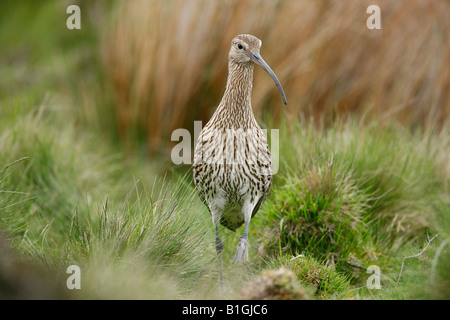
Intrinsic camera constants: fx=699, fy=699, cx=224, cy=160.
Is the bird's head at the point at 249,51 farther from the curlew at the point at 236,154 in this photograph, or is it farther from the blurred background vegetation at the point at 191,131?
the blurred background vegetation at the point at 191,131

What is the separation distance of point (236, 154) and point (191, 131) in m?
3.35

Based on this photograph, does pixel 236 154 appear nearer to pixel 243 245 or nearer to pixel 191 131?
pixel 243 245

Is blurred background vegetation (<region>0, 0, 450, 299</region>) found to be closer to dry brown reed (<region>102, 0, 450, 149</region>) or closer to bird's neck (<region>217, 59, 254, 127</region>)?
dry brown reed (<region>102, 0, 450, 149</region>)

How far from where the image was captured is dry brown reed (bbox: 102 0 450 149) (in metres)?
8.23

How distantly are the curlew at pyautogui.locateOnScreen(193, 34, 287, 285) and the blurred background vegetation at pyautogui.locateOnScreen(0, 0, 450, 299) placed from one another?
8.4 inches

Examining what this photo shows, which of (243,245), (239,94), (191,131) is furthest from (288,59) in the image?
(243,245)

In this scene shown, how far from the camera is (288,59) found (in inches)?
324

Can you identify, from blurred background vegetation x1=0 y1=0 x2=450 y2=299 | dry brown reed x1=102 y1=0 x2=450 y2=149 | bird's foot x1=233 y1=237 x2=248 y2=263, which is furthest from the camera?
dry brown reed x1=102 y1=0 x2=450 y2=149

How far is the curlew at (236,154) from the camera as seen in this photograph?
5199 mm

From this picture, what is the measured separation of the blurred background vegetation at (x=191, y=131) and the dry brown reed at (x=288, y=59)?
0.02 metres

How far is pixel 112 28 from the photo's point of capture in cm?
885

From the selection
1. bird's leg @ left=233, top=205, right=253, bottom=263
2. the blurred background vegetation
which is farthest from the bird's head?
the blurred background vegetation
